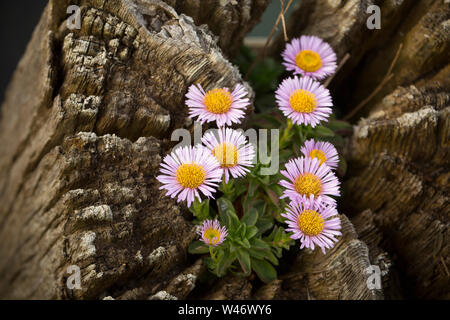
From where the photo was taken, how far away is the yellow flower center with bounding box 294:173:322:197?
0.97m

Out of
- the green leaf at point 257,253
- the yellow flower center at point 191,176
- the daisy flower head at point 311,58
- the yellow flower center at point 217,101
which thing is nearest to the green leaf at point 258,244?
the green leaf at point 257,253

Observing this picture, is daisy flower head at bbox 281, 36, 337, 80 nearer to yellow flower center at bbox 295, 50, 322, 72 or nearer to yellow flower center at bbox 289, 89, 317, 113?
yellow flower center at bbox 295, 50, 322, 72

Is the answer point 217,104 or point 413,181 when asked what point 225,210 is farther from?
point 413,181

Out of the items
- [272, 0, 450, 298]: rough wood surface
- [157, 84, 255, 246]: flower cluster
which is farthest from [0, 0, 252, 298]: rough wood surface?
[272, 0, 450, 298]: rough wood surface

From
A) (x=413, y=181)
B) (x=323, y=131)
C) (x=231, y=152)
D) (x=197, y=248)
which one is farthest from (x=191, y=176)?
(x=413, y=181)

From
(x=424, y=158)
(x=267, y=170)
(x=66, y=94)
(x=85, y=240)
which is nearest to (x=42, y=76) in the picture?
(x=66, y=94)

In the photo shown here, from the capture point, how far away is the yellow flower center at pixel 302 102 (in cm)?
105

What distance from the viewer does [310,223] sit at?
922 millimetres

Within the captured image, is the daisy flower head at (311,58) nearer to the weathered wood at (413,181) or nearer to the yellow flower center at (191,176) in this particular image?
the weathered wood at (413,181)

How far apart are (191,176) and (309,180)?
28cm

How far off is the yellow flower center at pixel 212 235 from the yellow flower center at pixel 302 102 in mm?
368

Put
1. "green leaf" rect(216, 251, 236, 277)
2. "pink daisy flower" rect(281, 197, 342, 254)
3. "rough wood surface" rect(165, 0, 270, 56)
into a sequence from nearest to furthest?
"pink daisy flower" rect(281, 197, 342, 254)
"green leaf" rect(216, 251, 236, 277)
"rough wood surface" rect(165, 0, 270, 56)

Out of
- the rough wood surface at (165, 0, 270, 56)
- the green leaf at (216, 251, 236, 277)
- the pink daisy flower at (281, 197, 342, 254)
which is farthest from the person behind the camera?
the rough wood surface at (165, 0, 270, 56)

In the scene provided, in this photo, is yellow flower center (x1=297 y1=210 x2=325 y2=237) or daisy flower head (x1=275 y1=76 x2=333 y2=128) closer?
yellow flower center (x1=297 y1=210 x2=325 y2=237)
